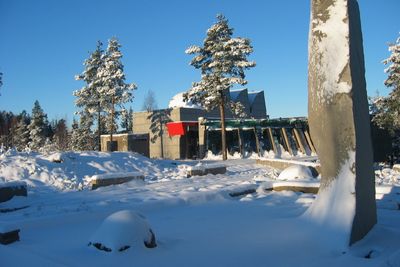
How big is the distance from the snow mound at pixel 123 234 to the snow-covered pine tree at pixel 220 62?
2289 centimetres

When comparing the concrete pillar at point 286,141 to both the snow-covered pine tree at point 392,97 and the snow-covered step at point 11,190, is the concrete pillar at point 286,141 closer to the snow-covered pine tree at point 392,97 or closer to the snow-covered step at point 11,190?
the snow-covered pine tree at point 392,97

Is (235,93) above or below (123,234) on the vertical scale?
above

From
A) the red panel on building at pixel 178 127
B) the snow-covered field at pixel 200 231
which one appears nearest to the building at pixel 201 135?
the red panel on building at pixel 178 127

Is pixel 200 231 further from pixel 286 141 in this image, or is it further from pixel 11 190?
pixel 286 141

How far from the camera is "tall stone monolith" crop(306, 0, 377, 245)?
6079 millimetres

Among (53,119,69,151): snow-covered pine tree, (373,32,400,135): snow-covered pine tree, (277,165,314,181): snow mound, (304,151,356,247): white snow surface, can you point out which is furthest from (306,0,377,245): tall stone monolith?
(53,119,69,151): snow-covered pine tree

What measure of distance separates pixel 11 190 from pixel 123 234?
7273 mm

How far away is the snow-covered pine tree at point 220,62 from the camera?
28.4 metres

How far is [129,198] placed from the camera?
10.1m

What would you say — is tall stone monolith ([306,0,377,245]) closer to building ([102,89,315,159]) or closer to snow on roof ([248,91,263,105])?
building ([102,89,315,159])

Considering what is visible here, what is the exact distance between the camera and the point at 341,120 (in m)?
6.29

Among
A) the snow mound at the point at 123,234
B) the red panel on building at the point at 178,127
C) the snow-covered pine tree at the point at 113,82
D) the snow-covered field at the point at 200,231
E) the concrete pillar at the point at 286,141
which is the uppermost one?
the snow-covered pine tree at the point at 113,82

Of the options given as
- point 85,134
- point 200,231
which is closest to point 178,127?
point 85,134

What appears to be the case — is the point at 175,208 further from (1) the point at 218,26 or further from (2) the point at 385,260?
(1) the point at 218,26
